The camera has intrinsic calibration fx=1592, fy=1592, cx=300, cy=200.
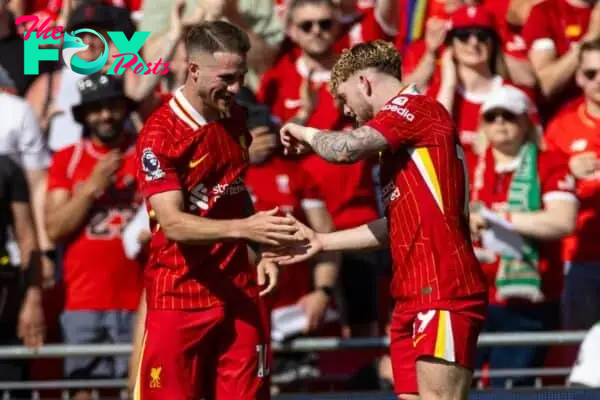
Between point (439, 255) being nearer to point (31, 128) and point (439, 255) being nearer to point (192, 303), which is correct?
point (192, 303)

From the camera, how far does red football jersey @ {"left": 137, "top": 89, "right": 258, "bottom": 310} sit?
7.11 m

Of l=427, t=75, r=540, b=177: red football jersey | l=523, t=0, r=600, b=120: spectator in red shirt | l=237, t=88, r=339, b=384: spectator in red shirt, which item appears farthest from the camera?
l=523, t=0, r=600, b=120: spectator in red shirt

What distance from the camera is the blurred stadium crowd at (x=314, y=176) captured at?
30.2 feet

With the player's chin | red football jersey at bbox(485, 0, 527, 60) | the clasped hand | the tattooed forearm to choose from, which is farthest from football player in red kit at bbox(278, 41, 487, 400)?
red football jersey at bbox(485, 0, 527, 60)

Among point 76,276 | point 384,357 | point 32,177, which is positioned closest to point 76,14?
point 32,177

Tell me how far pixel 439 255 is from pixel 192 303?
4.09 ft

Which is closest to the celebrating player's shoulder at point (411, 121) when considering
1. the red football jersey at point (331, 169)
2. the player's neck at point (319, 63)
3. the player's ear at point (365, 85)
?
the player's ear at point (365, 85)

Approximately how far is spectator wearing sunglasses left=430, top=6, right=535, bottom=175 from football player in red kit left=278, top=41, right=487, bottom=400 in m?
2.90

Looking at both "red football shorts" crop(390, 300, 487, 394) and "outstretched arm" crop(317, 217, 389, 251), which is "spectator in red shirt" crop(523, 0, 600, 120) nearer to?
"outstretched arm" crop(317, 217, 389, 251)

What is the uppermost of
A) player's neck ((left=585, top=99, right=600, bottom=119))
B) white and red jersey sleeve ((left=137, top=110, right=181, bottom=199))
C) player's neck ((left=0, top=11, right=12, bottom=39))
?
player's neck ((left=0, top=11, right=12, bottom=39))

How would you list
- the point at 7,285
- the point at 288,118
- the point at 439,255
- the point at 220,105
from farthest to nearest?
the point at 288,118 → the point at 7,285 → the point at 220,105 → the point at 439,255

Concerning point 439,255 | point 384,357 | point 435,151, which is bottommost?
point 384,357

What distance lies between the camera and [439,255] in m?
6.66

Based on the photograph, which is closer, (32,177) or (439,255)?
(439,255)
